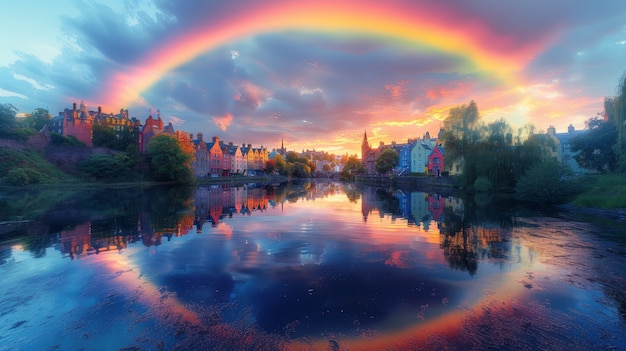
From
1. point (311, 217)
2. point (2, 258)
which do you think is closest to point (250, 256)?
point (2, 258)


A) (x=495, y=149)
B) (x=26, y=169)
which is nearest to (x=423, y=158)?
(x=495, y=149)

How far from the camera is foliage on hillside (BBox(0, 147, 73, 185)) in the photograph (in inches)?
1934

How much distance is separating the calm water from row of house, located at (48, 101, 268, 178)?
74.9 metres

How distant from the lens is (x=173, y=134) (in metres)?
87.3

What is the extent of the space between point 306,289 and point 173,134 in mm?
89472

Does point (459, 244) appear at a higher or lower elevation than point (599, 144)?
lower

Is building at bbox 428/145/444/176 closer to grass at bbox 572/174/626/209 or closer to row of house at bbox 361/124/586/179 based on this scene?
row of house at bbox 361/124/586/179

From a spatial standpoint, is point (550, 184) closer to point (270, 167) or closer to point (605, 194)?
point (605, 194)

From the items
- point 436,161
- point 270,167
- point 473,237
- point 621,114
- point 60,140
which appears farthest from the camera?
point 270,167

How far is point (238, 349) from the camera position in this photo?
6.04 meters

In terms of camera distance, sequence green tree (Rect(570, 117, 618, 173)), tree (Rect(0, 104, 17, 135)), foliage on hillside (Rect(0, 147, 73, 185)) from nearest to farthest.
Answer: green tree (Rect(570, 117, 618, 173)) < foliage on hillside (Rect(0, 147, 73, 185)) < tree (Rect(0, 104, 17, 135))

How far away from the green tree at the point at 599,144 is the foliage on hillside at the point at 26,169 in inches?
3509

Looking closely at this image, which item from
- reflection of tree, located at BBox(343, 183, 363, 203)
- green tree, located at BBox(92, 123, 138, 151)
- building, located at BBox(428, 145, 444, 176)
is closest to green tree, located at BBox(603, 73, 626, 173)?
reflection of tree, located at BBox(343, 183, 363, 203)

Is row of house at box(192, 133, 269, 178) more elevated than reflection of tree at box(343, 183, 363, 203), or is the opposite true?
row of house at box(192, 133, 269, 178)
